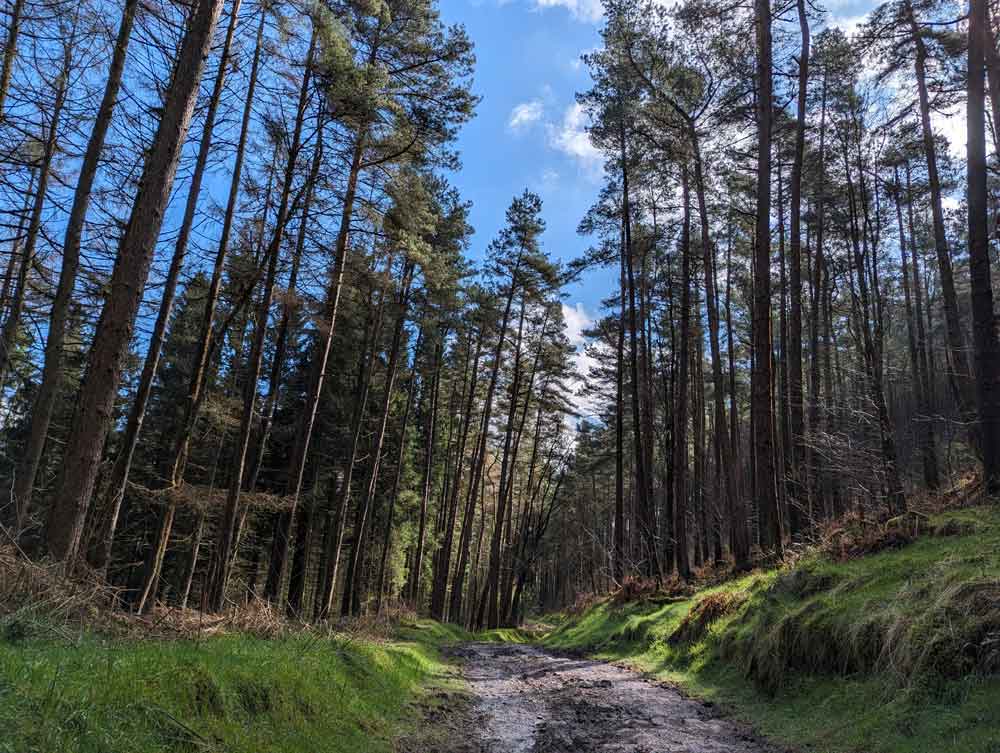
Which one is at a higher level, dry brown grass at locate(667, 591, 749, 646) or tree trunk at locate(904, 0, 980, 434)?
tree trunk at locate(904, 0, 980, 434)

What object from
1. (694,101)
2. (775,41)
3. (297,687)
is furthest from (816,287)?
(297,687)

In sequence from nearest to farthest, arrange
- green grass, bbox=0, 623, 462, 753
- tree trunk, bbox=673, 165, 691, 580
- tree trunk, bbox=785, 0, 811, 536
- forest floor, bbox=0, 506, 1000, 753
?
green grass, bbox=0, 623, 462, 753 < forest floor, bbox=0, 506, 1000, 753 < tree trunk, bbox=785, 0, 811, 536 < tree trunk, bbox=673, 165, 691, 580

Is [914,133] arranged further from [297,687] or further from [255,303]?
[297,687]

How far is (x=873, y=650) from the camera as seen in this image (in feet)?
19.0

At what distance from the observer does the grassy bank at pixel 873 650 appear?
15.1ft

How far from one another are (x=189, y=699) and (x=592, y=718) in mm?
4762

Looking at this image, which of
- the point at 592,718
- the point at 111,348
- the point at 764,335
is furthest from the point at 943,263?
the point at 111,348

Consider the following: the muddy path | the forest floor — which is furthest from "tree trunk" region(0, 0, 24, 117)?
the muddy path

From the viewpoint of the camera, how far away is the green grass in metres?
2.82

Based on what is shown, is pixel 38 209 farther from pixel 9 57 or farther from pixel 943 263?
pixel 943 263

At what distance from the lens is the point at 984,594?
504cm

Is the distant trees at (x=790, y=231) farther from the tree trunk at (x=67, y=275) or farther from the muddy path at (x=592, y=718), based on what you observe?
the tree trunk at (x=67, y=275)

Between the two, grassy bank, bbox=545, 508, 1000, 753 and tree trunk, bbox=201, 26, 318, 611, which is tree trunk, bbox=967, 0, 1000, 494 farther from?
tree trunk, bbox=201, 26, 318, 611

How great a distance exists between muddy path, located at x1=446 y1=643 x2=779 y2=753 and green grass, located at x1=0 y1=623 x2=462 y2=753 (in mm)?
1205
